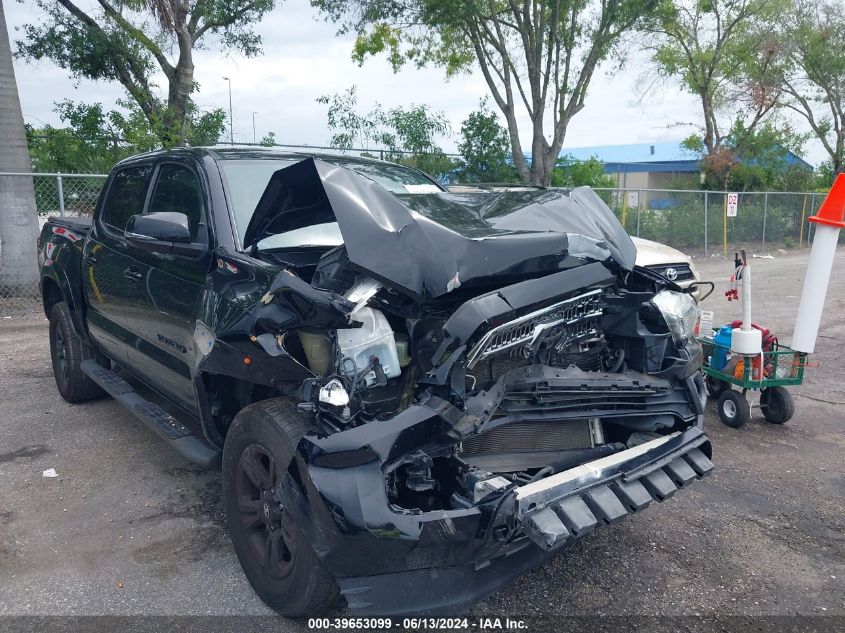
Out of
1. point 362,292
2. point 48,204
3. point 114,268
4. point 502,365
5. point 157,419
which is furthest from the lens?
point 48,204

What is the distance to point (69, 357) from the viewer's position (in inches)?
232

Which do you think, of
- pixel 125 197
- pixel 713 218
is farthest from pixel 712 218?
pixel 125 197

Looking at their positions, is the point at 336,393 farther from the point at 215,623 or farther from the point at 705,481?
the point at 705,481

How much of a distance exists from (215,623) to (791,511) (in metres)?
3.16

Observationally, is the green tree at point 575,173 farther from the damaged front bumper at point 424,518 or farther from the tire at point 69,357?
the damaged front bumper at point 424,518

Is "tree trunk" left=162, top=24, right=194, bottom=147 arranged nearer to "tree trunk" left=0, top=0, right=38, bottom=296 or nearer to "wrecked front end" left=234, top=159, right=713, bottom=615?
"tree trunk" left=0, top=0, right=38, bottom=296

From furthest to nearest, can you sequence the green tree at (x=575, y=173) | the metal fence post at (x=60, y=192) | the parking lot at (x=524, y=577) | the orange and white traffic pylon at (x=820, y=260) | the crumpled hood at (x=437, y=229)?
the green tree at (x=575, y=173)
the metal fence post at (x=60, y=192)
the orange and white traffic pylon at (x=820, y=260)
the parking lot at (x=524, y=577)
the crumpled hood at (x=437, y=229)

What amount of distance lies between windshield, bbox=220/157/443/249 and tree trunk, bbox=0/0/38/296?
302 inches

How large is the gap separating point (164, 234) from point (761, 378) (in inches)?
172

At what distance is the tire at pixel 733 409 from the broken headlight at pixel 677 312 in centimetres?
243

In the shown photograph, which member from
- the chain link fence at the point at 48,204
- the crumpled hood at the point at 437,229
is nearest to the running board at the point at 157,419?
the crumpled hood at the point at 437,229

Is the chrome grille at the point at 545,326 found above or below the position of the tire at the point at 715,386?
above

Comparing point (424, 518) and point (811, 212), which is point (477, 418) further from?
point (811, 212)

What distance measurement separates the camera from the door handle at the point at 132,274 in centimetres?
439
